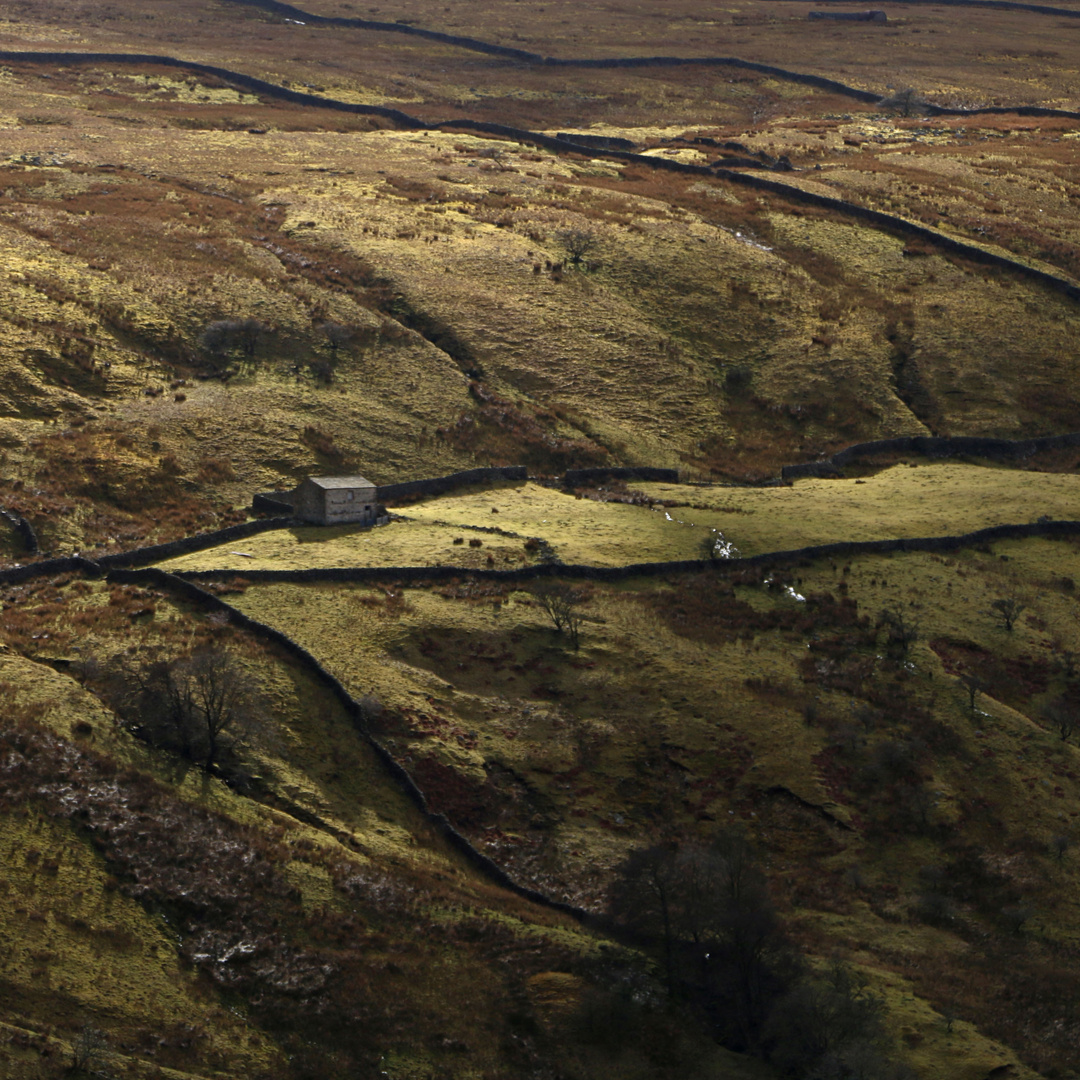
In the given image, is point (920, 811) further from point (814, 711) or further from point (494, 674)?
point (494, 674)

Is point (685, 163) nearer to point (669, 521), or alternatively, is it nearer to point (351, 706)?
point (669, 521)

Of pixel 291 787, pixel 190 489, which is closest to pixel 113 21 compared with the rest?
pixel 190 489

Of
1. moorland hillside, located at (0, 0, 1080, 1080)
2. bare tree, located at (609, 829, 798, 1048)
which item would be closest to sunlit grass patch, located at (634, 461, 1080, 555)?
moorland hillside, located at (0, 0, 1080, 1080)

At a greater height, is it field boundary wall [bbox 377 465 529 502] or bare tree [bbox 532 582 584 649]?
field boundary wall [bbox 377 465 529 502]

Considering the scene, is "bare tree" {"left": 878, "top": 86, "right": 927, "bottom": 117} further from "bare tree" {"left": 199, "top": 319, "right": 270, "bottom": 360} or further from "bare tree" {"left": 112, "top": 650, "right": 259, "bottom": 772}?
"bare tree" {"left": 112, "top": 650, "right": 259, "bottom": 772}

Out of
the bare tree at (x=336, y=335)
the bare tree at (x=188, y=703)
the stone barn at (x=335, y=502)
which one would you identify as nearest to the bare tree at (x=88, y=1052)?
the bare tree at (x=188, y=703)

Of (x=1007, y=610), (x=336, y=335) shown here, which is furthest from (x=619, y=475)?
(x=1007, y=610)
